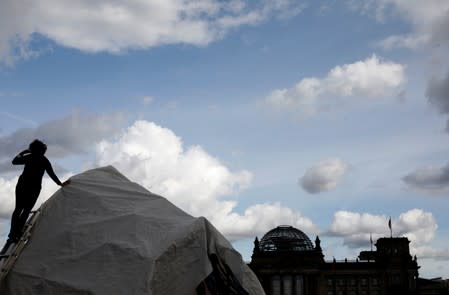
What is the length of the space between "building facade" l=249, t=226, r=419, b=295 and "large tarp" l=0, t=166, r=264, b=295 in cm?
9978

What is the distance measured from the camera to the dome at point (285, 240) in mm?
109544

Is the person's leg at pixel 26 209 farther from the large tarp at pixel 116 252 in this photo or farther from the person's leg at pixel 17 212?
the large tarp at pixel 116 252

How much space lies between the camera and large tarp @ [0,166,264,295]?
27.8ft

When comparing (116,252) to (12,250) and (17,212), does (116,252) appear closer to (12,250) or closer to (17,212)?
(12,250)

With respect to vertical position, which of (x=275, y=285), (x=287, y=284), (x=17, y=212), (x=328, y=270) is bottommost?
(x=17, y=212)

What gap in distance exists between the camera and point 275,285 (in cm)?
10812

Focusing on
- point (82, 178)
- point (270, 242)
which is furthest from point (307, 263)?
point (82, 178)

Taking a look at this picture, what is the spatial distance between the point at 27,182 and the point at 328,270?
350ft

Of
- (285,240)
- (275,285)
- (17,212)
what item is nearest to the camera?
(17,212)

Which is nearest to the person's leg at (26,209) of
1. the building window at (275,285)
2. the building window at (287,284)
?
the building window at (275,285)

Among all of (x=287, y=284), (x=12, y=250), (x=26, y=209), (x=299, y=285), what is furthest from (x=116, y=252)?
(x=299, y=285)

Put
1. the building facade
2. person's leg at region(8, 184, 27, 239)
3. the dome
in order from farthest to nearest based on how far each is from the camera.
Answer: the dome, the building facade, person's leg at region(8, 184, 27, 239)

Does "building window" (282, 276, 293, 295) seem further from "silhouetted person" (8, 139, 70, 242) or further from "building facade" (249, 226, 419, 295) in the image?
"silhouetted person" (8, 139, 70, 242)

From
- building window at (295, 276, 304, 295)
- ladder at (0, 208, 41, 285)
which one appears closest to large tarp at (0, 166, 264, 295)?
ladder at (0, 208, 41, 285)
